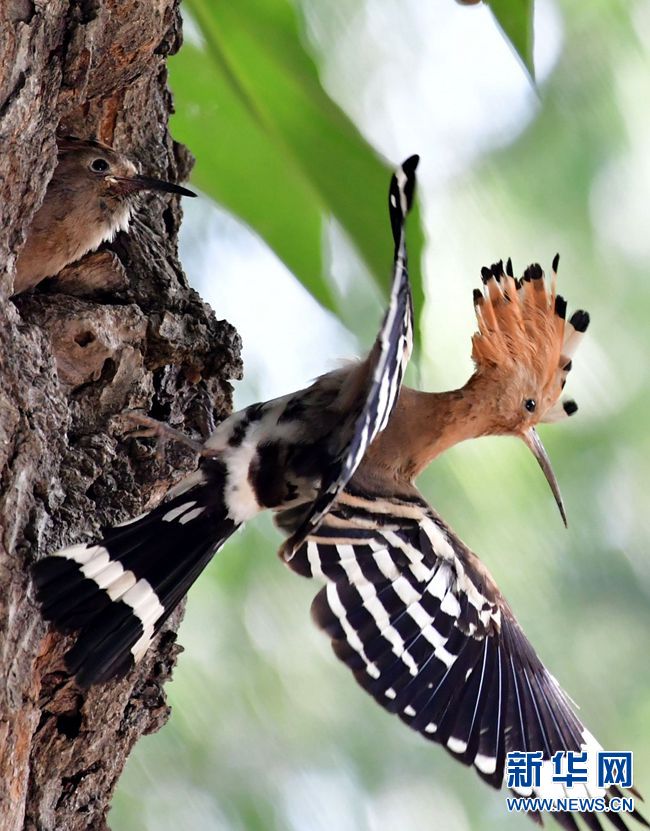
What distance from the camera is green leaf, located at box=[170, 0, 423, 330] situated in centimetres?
134

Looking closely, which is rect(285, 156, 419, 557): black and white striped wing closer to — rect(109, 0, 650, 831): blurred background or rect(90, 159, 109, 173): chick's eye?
rect(90, 159, 109, 173): chick's eye

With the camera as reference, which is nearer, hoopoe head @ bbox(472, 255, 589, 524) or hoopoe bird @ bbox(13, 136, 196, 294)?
hoopoe bird @ bbox(13, 136, 196, 294)

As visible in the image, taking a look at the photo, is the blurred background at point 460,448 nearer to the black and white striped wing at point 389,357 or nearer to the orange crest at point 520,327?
the orange crest at point 520,327

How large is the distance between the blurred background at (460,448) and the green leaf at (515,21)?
0.68 m

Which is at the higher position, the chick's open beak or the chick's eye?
the chick's open beak

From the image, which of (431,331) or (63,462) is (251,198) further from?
(431,331)

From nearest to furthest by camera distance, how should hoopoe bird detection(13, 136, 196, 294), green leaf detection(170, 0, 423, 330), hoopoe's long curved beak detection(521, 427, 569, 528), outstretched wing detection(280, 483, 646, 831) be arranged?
green leaf detection(170, 0, 423, 330), hoopoe bird detection(13, 136, 196, 294), outstretched wing detection(280, 483, 646, 831), hoopoe's long curved beak detection(521, 427, 569, 528)

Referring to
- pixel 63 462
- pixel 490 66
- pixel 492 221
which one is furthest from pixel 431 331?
pixel 63 462

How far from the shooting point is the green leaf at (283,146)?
52.9 inches

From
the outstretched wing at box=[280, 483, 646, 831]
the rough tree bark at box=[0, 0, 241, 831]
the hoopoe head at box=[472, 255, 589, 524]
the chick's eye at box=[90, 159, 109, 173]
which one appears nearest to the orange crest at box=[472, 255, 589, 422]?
the hoopoe head at box=[472, 255, 589, 524]

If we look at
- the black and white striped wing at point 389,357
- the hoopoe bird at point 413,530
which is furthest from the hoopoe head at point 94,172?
the black and white striped wing at point 389,357

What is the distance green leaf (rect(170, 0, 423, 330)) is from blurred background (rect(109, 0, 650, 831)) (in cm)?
43

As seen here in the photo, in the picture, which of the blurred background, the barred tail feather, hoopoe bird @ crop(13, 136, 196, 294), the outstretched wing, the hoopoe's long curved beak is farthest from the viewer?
the blurred background

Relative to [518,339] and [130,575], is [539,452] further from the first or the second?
[130,575]
